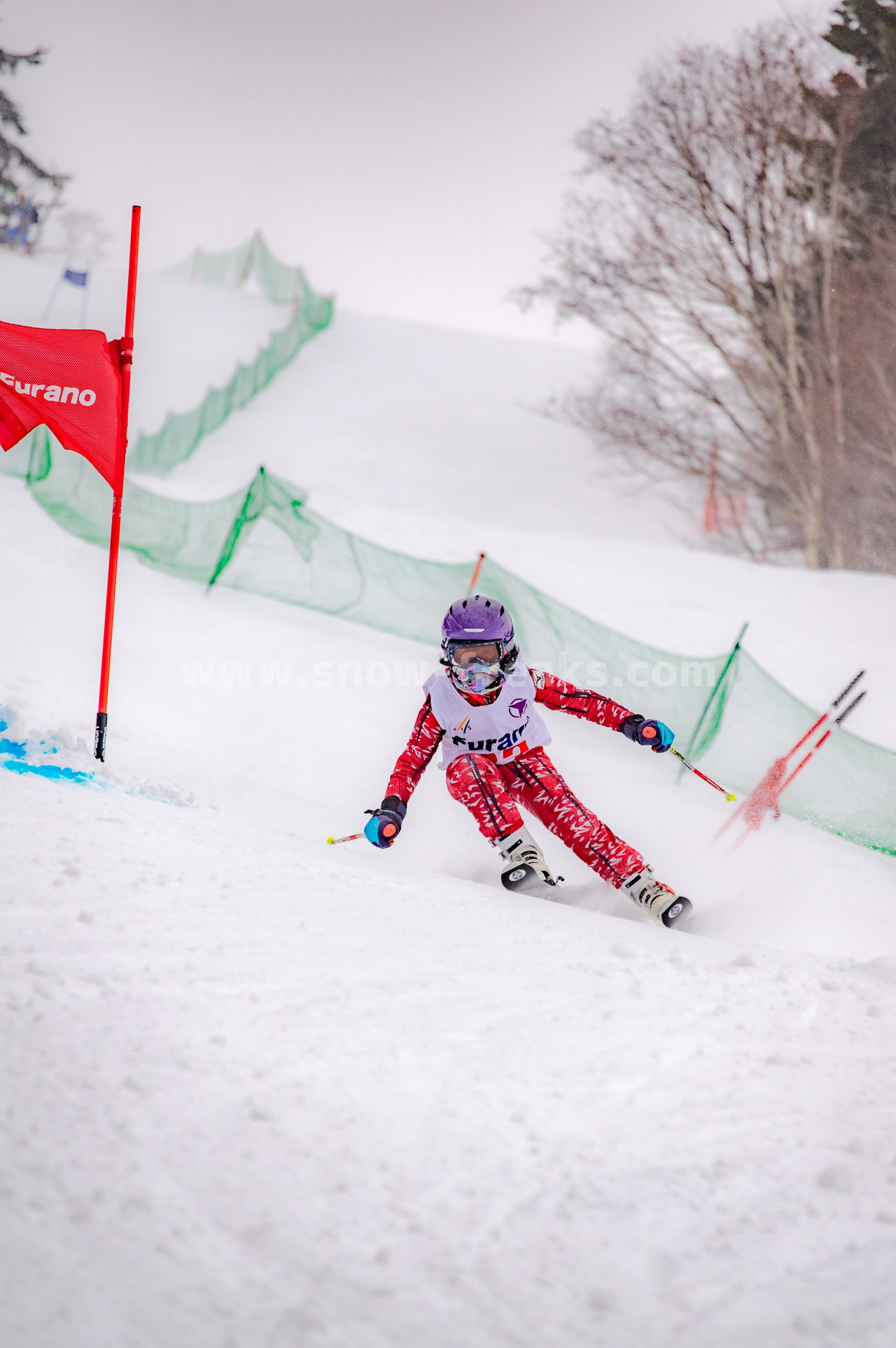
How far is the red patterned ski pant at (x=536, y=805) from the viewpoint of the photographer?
4441 mm

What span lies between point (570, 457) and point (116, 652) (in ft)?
53.3

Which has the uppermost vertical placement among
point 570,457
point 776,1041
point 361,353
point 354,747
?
point 361,353

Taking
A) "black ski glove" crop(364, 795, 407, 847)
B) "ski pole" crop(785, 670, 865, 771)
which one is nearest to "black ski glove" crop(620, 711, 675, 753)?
"black ski glove" crop(364, 795, 407, 847)

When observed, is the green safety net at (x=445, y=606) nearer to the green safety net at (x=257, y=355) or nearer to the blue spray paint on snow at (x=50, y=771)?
the blue spray paint on snow at (x=50, y=771)

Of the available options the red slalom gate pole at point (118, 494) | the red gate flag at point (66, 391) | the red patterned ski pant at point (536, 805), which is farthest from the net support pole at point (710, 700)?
the red gate flag at point (66, 391)

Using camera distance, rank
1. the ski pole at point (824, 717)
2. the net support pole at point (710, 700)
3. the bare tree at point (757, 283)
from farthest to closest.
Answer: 1. the bare tree at point (757, 283)
2. the net support pole at point (710, 700)
3. the ski pole at point (824, 717)

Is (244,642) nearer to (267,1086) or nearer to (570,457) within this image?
(267,1086)

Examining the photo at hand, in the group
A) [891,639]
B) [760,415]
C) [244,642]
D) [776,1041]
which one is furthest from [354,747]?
[760,415]

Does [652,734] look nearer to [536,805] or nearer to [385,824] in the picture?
[536,805]

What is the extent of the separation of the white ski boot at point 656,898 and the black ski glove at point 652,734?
627mm

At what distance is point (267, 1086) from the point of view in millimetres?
2072

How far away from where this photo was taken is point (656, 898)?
425 centimetres

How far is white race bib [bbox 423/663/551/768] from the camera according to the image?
15.1 feet

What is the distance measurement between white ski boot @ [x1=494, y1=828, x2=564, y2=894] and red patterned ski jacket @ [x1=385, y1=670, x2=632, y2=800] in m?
0.54
